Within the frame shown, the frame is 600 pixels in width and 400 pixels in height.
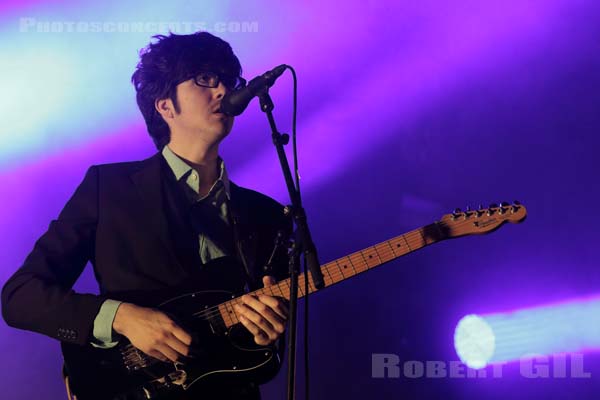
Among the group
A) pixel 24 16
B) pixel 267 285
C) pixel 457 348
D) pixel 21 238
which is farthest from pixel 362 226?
pixel 24 16

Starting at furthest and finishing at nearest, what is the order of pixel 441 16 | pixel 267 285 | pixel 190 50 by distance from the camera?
pixel 441 16
pixel 190 50
pixel 267 285

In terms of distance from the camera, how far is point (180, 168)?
115 inches

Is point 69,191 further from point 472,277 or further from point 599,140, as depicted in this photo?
point 599,140

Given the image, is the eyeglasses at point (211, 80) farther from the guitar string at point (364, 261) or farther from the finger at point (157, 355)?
the finger at point (157, 355)

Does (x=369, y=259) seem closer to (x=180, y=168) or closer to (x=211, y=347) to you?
(x=211, y=347)

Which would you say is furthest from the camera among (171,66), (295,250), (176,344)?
(171,66)

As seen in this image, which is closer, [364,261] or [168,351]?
[168,351]

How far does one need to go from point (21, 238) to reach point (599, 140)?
289 cm

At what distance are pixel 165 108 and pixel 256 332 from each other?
1.18 m

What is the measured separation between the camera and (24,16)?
361 centimetres

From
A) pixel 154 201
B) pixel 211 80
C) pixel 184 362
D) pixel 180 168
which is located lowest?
pixel 184 362

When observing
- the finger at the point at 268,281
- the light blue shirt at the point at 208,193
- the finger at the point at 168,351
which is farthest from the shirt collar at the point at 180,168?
the finger at the point at 168,351

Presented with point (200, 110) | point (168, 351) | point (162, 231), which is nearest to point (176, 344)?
point (168, 351)

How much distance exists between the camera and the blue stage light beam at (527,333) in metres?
3.35
